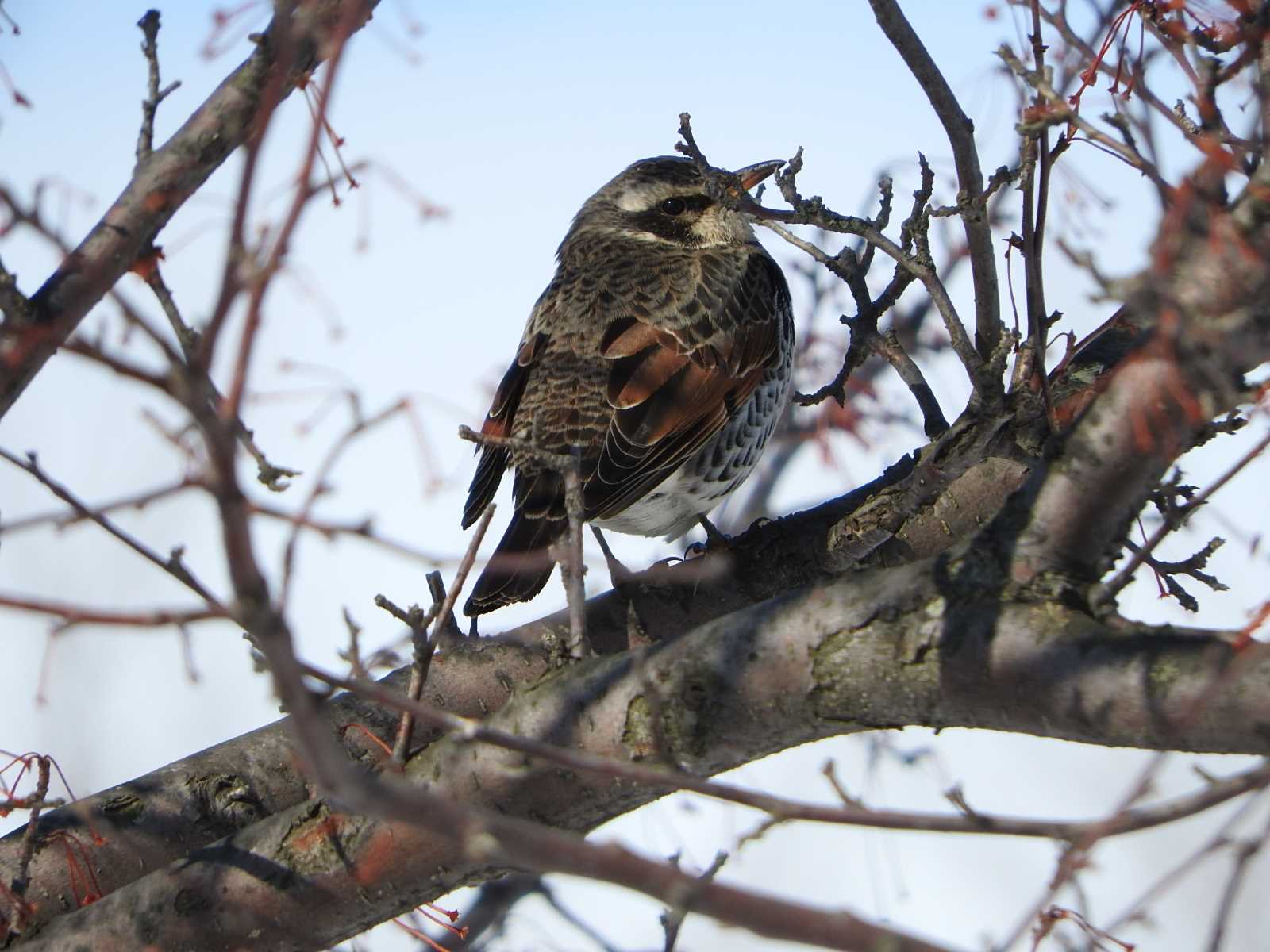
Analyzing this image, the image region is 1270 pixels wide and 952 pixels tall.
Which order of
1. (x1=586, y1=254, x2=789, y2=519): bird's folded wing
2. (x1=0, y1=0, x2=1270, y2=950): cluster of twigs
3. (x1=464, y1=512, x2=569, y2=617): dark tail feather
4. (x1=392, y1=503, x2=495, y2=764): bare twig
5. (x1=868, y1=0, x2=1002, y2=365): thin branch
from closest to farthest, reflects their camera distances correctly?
(x1=0, y1=0, x2=1270, y2=950): cluster of twigs < (x1=392, y1=503, x2=495, y2=764): bare twig < (x1=868, y1=0, x2=1002, y2=365): thin branch < (x1=464, y1=512, x2=569, y2=617): dark tail feather < (x1=586, y1=254, x2=789, y2=519): bird's folded wing

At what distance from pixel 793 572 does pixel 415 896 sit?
79.7 inches

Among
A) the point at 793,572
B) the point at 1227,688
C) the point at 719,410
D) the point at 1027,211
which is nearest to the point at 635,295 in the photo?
the point at 719,410

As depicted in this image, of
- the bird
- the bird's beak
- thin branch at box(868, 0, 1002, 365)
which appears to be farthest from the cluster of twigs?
the bird's beak

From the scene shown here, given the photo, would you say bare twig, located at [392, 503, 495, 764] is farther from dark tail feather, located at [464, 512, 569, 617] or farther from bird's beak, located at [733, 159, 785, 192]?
bird's beak, located at [733, 159, 785, 192]

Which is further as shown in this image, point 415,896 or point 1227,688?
point 415,896

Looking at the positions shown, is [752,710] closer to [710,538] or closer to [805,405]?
[805,405]

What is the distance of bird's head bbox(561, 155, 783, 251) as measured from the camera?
6.91m

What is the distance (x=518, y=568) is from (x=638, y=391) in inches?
48.6

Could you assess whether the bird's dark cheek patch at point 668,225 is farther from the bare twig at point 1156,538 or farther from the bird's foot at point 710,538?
the bare twig at point 1156,538

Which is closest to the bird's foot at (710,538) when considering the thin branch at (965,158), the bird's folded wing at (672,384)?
the bird's folded wing at (672,384)

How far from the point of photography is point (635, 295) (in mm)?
6023

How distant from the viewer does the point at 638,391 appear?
18.2 ft

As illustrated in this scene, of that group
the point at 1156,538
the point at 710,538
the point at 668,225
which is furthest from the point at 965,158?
the point at 668,225

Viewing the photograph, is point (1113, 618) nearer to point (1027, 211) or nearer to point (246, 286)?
point (1027, 211)
